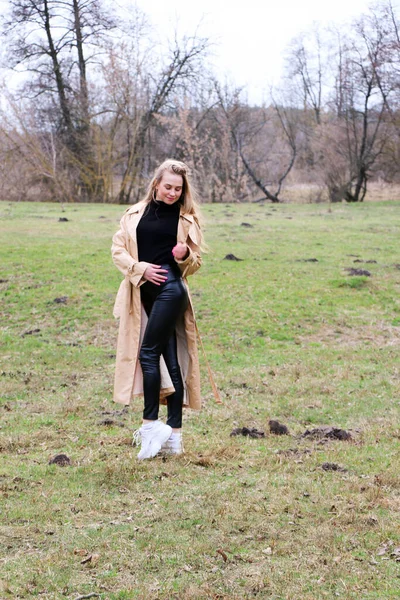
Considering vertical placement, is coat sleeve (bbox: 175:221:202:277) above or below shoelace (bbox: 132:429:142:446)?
above

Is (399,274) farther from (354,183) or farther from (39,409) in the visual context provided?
(354,183)

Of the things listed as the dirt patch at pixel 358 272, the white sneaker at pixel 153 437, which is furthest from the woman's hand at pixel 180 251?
the dirt patch at pixel 358 272

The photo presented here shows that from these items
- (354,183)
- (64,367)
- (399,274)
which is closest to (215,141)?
(354,183)

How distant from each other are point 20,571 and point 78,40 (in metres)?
33.6

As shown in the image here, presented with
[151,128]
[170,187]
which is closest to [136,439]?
[170,187]

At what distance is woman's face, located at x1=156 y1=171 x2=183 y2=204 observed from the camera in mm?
5043

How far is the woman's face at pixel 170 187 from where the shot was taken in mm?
5043

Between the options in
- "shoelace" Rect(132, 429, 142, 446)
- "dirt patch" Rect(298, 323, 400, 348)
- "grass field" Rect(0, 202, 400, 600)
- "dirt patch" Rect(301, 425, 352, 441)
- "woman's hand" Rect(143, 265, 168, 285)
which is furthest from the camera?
"dirt patch" Rect(298, 323, 400, 348)

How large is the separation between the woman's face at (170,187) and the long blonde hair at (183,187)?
3cm

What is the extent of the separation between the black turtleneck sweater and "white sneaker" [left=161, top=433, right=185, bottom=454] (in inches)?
51.0

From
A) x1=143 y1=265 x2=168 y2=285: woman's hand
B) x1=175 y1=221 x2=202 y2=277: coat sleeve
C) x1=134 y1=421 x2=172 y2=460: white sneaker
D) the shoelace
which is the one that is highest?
x1=175 y1=221 x2=202 y2=277: coat sleeve

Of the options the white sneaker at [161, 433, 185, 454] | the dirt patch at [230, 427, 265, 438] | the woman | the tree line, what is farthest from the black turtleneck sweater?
the tree line

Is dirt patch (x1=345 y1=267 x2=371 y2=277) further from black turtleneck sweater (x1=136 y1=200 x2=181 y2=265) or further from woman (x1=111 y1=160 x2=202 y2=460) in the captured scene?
black turtleneck sweater (x1=136 y1=200 x2=181 y2=265)

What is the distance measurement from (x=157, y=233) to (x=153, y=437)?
1.48 m
